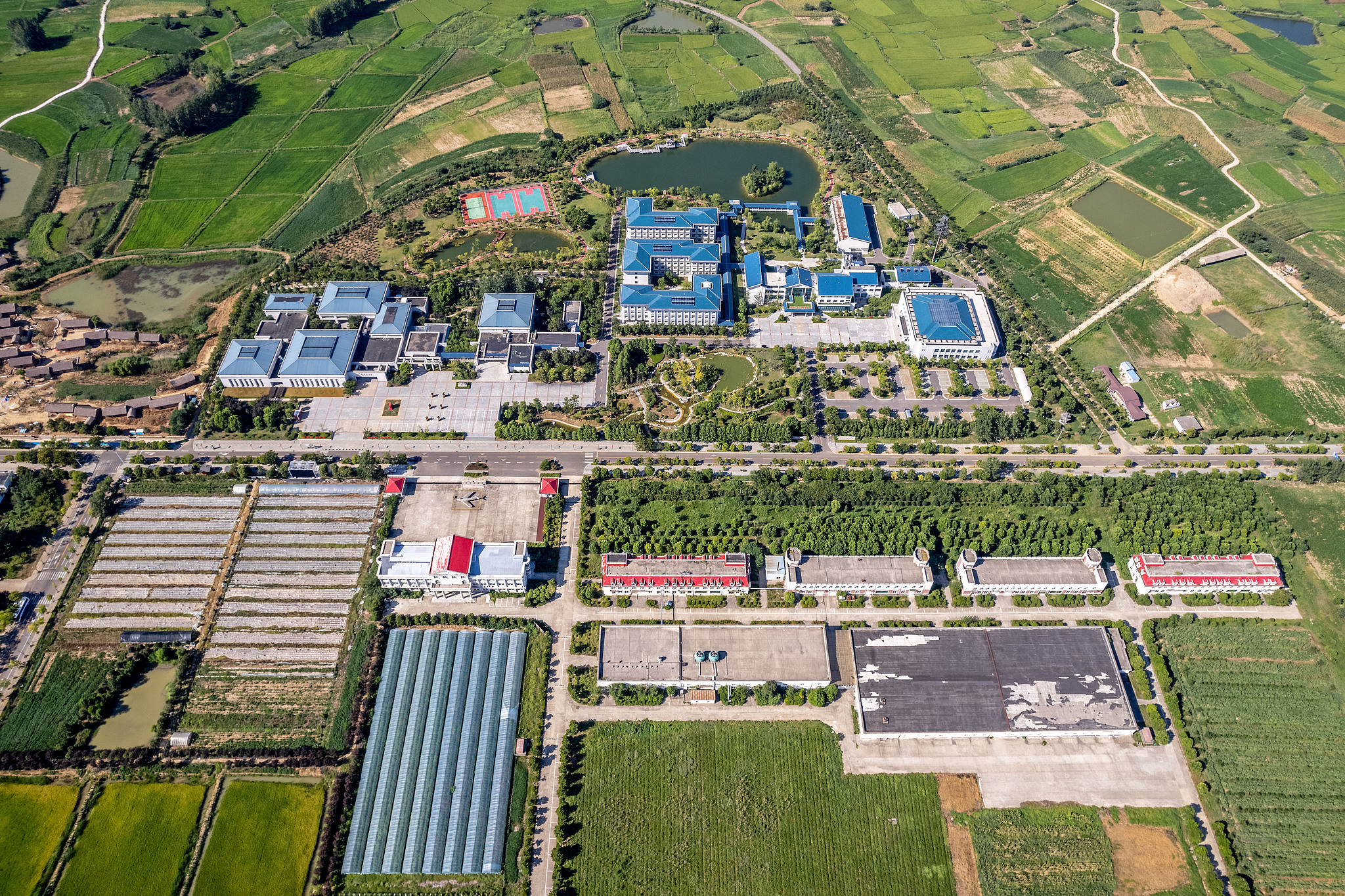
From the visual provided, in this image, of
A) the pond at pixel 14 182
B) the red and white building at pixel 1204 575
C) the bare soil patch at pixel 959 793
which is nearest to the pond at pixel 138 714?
Result: the bare soil patch at pixel 959 793

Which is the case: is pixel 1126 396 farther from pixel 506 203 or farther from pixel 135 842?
pixel 135 842

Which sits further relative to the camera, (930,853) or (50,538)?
(50,538)

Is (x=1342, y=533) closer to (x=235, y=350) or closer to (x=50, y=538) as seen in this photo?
(x=235, y=350)

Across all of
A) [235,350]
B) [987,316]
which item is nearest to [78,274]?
[235,350]

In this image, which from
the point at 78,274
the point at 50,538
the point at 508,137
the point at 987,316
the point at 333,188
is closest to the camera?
the point at 50,538

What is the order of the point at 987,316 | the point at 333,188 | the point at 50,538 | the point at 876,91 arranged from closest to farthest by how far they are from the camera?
1. the point at 50,538
2. the point at 987,316
3. the point at 333,188
4. the point at 876,91

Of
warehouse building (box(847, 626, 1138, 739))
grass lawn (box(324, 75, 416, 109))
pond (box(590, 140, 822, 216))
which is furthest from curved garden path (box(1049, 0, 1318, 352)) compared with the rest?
grass lawn (box(324, 75, 416, 109))

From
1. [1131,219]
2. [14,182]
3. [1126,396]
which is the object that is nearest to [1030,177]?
[1131,219]
